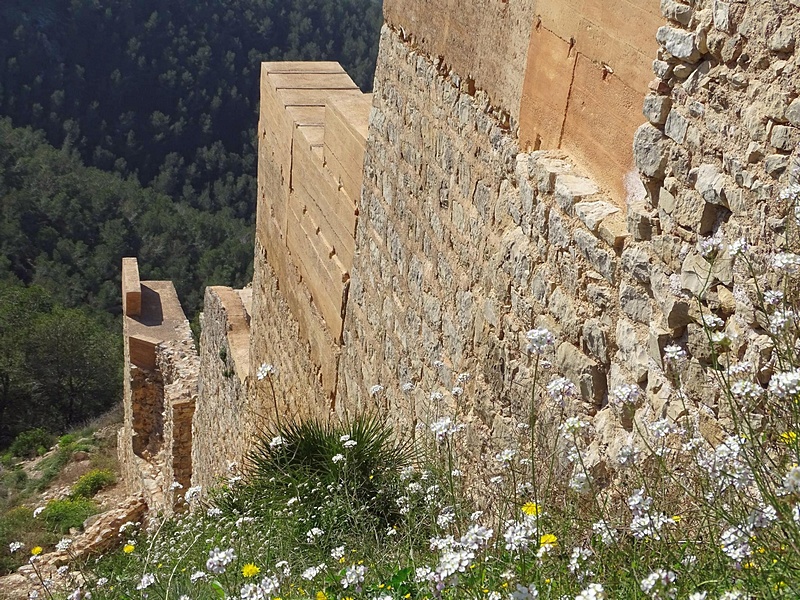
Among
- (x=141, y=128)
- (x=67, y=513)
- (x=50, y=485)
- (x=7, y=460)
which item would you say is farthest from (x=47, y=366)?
(x=141, y=128)

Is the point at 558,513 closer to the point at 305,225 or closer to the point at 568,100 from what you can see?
the point at 568,100

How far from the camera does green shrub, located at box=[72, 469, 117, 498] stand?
13.8m

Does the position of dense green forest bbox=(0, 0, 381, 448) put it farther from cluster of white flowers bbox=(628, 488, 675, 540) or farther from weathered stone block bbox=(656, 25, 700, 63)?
cluster of white flowers bbox=(628, 488, 675, 540)

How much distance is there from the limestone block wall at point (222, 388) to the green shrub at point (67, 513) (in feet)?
8.73

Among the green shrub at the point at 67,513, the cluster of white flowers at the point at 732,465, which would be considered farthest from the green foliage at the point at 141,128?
the cluster of white flowers at the point at 732,465

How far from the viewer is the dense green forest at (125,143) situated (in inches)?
935

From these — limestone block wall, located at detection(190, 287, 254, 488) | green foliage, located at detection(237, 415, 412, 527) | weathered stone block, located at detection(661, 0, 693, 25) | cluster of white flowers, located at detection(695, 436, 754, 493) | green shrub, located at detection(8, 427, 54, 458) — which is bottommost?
green shrub, located at detection(8, 427, 54, 458)

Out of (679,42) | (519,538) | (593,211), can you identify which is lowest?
(519,538)

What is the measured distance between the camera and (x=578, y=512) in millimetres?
2266

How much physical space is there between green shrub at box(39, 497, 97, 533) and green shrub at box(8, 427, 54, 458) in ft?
16.7

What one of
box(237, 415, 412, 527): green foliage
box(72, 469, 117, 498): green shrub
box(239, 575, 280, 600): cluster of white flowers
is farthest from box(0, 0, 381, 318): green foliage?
box(239, 575, 280, 600): cluster of white flowers

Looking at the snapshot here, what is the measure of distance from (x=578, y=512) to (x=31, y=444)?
58.2 feet

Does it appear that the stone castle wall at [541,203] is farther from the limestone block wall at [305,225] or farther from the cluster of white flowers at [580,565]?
the cluster of white flowers at [580,565]

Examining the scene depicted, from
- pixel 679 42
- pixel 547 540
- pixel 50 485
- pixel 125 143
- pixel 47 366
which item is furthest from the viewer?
pixel 125 143
